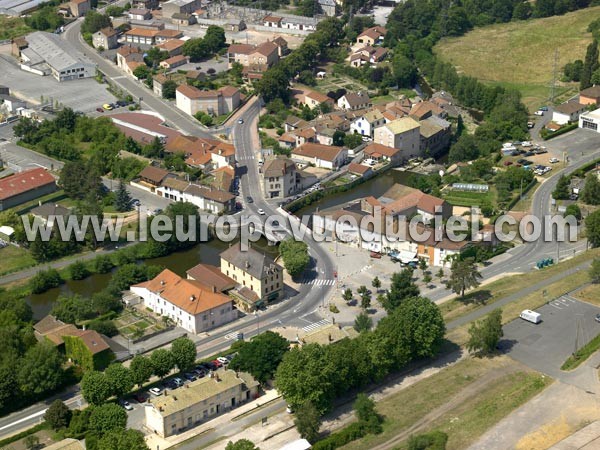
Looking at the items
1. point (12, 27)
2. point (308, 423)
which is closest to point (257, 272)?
point (308, 423)

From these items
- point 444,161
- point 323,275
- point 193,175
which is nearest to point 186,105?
point 193,175

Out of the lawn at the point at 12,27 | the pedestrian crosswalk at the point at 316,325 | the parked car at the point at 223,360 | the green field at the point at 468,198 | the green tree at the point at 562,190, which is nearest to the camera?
the parked car at the point at 223,360

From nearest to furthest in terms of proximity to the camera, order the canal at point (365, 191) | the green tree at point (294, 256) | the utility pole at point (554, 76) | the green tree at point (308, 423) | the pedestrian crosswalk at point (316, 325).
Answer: the green tree at point (308, 423), the pedestrian crosswalk at point (316, 325), the green tree at point (294, 256), the canal at point (365, 191), the utility pole at point (554, 76)

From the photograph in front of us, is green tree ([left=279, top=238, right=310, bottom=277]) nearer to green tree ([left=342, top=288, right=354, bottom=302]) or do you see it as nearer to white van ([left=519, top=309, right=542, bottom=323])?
green tree ([left=342, top=288, right=354, bottom=302])

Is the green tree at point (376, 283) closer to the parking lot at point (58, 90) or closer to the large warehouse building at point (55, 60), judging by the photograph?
the parking lot at point (58, 90)

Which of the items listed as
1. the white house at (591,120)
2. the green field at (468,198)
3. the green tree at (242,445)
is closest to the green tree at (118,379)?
the green tree at (242,445)

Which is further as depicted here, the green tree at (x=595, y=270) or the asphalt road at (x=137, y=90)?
the asphalt road at (x=137, y=90)
